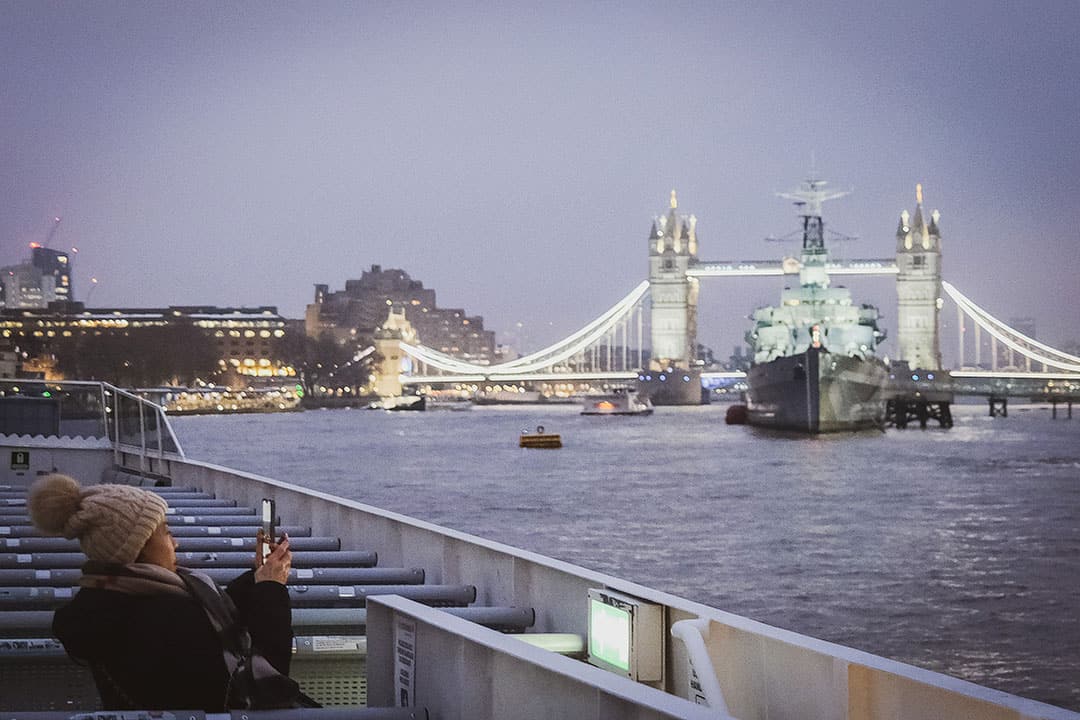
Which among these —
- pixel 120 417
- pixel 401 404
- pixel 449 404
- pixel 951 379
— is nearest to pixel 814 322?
pixel 951 379

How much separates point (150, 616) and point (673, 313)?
134357mm

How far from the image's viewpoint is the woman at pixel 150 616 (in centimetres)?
371

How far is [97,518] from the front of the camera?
3.70 m

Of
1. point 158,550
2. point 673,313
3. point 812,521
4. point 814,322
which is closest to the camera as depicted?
point 158,550

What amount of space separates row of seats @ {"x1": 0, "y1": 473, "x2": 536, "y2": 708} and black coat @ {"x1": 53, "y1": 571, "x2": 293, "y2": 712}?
0.40ft

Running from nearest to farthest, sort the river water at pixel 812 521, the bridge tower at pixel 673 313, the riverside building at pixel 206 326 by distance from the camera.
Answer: the river water at pixel 812 521
the bridge tower at pixel 673 313
the riverside building at pixel 206 326

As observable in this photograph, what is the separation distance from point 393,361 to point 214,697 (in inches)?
5648

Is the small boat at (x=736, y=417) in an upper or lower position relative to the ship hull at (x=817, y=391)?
lower

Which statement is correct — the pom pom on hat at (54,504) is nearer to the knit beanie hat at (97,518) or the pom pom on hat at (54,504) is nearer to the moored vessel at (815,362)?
the knit beanie hat at (97,518)

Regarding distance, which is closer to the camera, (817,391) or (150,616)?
(150,616)

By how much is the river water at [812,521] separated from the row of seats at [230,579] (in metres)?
6.69

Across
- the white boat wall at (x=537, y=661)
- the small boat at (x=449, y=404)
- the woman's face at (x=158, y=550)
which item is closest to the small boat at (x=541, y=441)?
the white boat wall at (x=537, y=661)

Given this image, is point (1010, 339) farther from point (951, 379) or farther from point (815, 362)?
point (815, 362)

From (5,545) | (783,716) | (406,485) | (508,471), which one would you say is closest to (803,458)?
(508,471)
